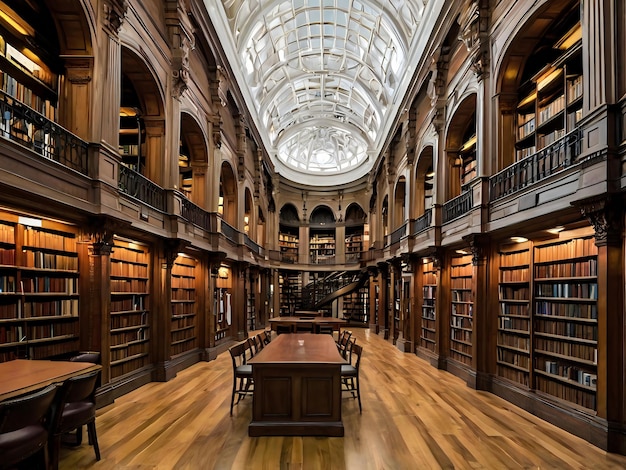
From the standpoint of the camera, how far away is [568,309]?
5.28m

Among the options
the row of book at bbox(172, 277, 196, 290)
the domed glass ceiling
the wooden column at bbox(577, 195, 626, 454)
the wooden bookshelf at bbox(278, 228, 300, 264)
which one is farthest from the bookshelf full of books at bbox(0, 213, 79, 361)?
the wooden bookshelf at bbox(278, 228, 300, 264)

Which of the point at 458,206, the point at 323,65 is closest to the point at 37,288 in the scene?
the point at 458,206

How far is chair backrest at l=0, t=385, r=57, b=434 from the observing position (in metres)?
2.72

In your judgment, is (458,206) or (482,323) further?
(458,206)

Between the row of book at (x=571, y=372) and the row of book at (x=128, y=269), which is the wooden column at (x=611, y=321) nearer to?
the row of book at (x=571, y=372)

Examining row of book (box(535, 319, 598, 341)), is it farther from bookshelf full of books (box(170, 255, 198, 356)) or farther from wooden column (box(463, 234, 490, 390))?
bookshelf full of books (box(170, 255, 198, 356))

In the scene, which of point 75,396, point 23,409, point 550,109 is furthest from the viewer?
point 550,109

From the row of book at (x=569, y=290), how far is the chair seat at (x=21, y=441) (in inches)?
220

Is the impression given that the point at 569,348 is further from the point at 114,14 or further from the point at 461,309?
the point at 114,14

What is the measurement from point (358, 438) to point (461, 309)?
15.6 feet

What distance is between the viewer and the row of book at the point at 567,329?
4.89 metres

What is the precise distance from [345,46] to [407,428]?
627 inches

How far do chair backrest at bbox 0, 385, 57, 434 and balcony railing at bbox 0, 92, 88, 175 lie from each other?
8.45 ft

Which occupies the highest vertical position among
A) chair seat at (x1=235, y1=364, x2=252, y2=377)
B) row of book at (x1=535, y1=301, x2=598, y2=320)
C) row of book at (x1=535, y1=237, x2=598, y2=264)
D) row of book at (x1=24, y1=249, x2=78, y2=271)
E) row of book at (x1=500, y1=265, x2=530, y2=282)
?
row of book at (x1=535, y1=237, x2=598, y2=264)
